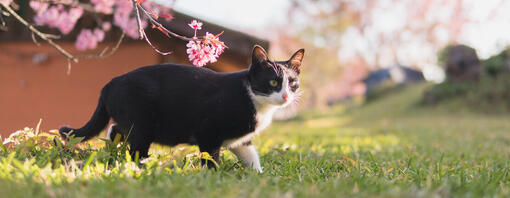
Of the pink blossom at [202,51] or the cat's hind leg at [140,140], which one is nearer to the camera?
the pink blossom at [202,51]

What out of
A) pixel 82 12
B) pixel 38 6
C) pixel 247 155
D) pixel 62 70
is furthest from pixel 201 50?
pixel 62 70

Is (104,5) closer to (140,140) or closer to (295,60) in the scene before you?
(140,140)

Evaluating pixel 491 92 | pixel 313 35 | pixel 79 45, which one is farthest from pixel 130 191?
pixel 313 35

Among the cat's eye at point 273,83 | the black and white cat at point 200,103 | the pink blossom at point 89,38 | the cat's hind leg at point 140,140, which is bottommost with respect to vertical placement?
the cat's hind leg at point 140,140

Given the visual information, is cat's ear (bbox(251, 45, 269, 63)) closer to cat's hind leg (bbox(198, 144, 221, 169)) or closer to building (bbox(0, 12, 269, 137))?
cat's hind leg (bbox(198, 144, 221, 169))

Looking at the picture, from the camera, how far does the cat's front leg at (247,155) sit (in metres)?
2.82

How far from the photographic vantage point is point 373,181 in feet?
7.46

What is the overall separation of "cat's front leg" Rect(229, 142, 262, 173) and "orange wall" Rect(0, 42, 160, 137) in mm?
3588

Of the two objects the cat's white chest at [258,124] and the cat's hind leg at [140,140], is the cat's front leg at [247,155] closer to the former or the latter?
the cat's white chest at [258,124]

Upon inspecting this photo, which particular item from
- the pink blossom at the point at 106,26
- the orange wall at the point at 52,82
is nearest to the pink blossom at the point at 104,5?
the pink blossom at the point at 106,26

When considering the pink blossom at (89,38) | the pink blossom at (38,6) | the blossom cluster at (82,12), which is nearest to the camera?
the pink blossom at (38,6)

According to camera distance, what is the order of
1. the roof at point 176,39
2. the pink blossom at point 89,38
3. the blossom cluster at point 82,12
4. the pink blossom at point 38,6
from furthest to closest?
the roof at point 176,39 < the pink blossom at point 89,38 < the blossom cluster at point 82,12 < the pink blossom at point 38,6

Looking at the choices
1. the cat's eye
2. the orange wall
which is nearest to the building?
the orange wall

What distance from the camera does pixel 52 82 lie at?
21.6 feet
